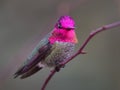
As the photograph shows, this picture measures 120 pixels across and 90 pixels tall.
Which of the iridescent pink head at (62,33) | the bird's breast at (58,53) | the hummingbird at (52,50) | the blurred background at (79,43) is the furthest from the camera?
the blurred background at (79,43)

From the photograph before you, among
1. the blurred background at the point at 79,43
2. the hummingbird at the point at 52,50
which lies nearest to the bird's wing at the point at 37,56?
the hummingbird at the point at 52,50

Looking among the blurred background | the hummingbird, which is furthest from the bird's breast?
the blurred background

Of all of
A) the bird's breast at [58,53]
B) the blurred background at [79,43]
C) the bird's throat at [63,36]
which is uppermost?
the bird's throat at [63,36]

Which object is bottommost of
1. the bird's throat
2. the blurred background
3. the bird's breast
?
the blurred background

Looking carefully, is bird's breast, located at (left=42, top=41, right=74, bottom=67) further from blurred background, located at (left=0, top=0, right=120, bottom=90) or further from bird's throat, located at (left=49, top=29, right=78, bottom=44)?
blurred background, located at (left=0, top=0, right=120, bottom=90)

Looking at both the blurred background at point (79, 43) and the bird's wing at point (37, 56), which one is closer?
the bird's wing at point (37, 56)

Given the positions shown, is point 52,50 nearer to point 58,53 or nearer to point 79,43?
point 58,53

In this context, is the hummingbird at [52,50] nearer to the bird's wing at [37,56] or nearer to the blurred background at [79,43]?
the bird's wing at [37,56]
